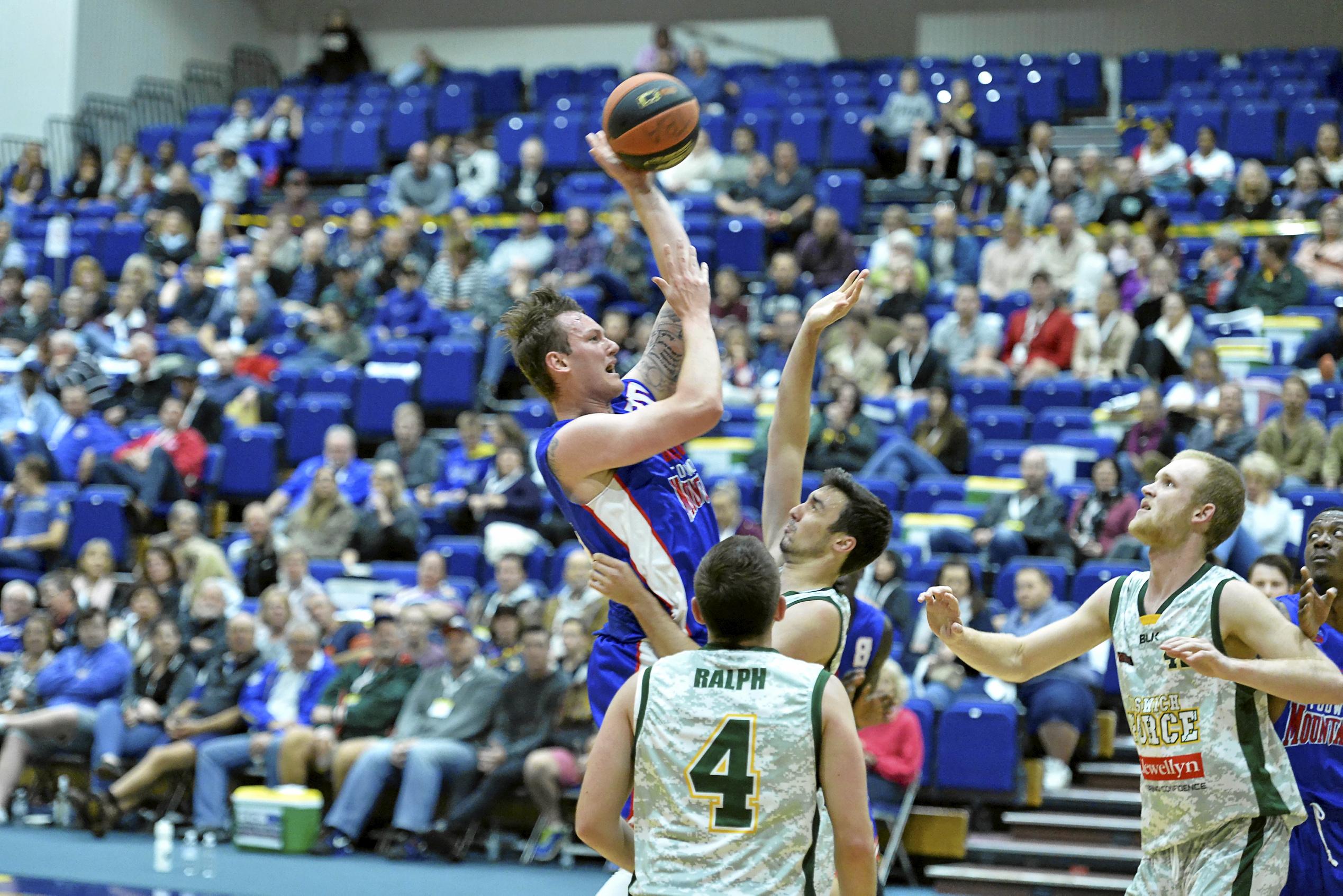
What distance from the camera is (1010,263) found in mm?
12172

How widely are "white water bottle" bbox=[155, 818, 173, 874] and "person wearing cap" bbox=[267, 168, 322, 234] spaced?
25.4ft

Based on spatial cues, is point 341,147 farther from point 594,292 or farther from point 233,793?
point 233,793

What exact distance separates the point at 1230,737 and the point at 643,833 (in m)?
1.40

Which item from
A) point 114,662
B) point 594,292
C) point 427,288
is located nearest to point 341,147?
point 427,288

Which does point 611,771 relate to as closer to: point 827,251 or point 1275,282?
point 1275,282

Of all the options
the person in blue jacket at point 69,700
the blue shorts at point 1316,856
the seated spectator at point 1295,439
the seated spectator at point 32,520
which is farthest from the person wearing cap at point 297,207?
the blue shorts at point 1316,856

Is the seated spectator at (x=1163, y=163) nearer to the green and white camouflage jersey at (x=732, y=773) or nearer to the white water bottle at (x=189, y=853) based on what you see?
the white water bottle at (x=189, y=853)

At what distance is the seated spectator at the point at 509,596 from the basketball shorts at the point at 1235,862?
5.82 m

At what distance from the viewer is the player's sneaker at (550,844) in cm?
825

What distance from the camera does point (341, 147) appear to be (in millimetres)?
17391

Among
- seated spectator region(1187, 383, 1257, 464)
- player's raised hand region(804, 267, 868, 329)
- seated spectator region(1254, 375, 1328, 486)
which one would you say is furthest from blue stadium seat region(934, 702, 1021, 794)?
player's raised hand region(804, 267, 868, 329)

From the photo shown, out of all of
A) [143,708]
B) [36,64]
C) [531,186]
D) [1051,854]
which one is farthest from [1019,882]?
[36,64]

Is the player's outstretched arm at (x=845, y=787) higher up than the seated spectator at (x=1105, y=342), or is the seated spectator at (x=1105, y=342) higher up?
the seated spectator at (x=1105, y=342)

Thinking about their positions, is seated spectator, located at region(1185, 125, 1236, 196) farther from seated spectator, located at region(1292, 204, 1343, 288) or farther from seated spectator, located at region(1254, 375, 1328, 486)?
seated spectator, located at region(1254, 375, 1328, 486)
